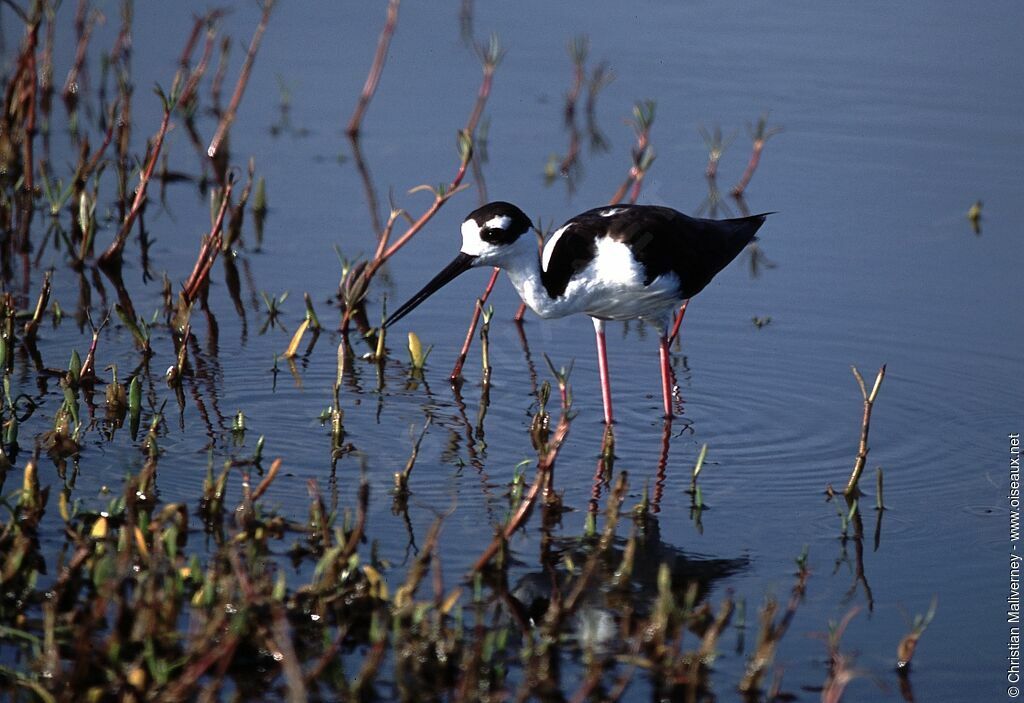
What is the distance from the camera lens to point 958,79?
9.87 metres

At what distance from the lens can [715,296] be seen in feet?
23.7

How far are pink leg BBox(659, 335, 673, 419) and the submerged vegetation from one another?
0.38 feet

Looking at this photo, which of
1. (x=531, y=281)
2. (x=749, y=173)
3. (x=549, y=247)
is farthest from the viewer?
(x=749, y=173)

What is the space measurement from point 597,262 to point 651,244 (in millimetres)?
230

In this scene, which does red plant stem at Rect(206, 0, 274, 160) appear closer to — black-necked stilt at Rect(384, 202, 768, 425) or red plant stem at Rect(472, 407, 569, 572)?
black-necked stilt at Rect(384, 202, 768, 425)

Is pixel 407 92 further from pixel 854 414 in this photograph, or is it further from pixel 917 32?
pixel 854 414

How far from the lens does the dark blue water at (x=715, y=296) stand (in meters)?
4.72

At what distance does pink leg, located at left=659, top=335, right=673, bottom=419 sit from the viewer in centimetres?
586

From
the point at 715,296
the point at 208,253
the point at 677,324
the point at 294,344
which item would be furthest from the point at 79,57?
the point at 677,324

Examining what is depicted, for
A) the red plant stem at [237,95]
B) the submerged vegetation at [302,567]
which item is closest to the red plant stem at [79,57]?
the red plant stem at [237,95]

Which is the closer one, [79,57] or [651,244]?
[651,244]

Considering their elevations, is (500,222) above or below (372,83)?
below

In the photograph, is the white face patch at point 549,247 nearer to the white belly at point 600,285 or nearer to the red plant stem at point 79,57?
A: the white belly at point 600,285

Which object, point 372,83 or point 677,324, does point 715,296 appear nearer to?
point 677,324
